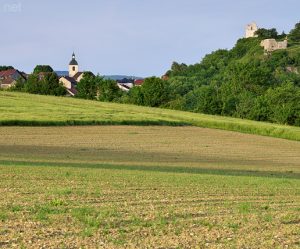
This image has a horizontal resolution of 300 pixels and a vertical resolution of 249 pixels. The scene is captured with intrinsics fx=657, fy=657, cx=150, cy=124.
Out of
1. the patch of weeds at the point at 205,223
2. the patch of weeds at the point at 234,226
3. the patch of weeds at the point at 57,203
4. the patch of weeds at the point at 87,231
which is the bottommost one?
the patch of weeds at the point at 57,203

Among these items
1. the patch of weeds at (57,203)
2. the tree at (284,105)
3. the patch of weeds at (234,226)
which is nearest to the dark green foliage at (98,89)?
the tree at (284,105)

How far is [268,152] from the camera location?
5497cm

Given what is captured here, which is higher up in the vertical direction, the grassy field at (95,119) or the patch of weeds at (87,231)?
the patch of weeds at (87,231)

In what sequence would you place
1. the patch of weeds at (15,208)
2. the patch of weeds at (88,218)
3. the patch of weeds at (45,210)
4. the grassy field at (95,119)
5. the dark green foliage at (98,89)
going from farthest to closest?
the dark green foliage at (98,89), the grassy field at (95,119), the patch of weeds at (15,208), the patch of weeds at (45,210), the patch of weeds at (88,218)

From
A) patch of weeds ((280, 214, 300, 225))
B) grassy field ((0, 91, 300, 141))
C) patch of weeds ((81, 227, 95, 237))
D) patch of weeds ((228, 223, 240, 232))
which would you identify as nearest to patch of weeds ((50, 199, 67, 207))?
patch of weeds ((81, 227, 95, 237))

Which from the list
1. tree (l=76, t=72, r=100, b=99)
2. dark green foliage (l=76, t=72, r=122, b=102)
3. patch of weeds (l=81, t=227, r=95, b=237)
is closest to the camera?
patch of weeds (l=81, t=227, r=95, b=237)

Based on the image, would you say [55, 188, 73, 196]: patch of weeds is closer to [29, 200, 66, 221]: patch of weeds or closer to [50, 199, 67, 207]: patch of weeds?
[50, 199, 67, 207]: patch of weeds

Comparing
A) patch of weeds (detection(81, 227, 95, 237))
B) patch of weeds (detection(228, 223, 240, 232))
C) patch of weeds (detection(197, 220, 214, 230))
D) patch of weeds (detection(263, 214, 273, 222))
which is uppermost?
patch of weeds (detection(81, 227, 95, 237))

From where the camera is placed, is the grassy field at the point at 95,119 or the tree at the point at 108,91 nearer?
the grassy field at the point at 95,119

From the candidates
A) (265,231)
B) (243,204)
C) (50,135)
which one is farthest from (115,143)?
(265,231)

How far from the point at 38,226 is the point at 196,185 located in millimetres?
11451

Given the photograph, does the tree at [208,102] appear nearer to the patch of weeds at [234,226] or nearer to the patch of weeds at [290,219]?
the patch of weeds at [290,219]

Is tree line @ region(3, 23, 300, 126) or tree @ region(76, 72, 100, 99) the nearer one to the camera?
tree line @ region(3, 23, 300, 126)

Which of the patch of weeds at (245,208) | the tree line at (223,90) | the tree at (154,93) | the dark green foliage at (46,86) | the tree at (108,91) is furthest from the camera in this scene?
the dark green foliage at (46,86)
